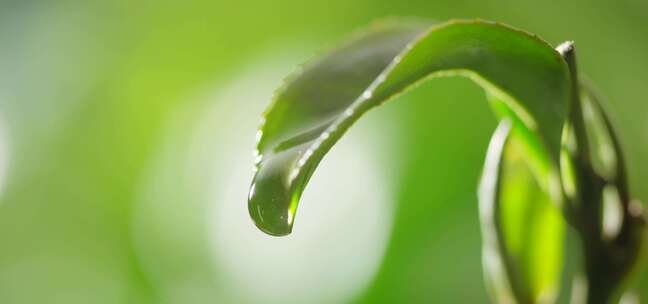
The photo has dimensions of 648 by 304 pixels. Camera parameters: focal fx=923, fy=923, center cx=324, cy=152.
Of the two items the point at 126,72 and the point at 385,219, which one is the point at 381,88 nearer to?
the point at 385,219

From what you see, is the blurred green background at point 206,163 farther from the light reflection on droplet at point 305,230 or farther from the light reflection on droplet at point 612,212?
the light reflection on droplet at point 612,212

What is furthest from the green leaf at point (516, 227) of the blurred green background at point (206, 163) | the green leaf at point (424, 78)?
the blurred green background at point (206, 163)

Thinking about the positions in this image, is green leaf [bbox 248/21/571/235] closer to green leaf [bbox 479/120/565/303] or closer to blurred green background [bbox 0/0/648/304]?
green leaf [bbox 479/120/565/303]

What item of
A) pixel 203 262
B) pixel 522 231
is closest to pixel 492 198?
pixel 522 231

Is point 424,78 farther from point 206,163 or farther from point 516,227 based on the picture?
point 206,163

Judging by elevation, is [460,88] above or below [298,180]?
above

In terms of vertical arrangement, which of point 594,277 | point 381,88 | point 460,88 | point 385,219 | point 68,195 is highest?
point 68,195

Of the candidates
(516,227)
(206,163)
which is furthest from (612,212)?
(206,163)
